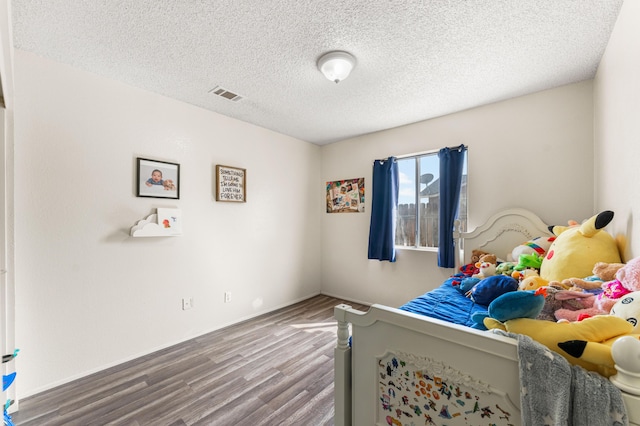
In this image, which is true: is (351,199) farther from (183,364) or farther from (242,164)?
(183,364)

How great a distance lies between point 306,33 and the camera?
1640 mm

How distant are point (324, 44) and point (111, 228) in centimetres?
219

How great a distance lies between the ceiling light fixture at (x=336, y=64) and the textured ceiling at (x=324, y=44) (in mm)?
53

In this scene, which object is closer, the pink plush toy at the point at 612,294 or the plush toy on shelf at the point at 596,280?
the pink plush toy at the point at 612,294

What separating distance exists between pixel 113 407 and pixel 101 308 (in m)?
0.77

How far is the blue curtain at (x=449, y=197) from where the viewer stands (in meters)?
2.77

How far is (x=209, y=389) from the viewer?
1.86 m

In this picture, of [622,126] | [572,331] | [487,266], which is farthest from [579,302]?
[622,126]

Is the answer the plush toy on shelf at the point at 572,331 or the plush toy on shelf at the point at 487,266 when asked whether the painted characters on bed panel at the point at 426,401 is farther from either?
the plush toy on shelf at the point at 487,266

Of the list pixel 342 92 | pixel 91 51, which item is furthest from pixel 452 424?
pixel 91 51

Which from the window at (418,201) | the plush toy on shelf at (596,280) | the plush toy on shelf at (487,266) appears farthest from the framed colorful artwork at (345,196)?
the plush toy on shelf at (596,280)

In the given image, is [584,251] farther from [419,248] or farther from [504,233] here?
[419,248]

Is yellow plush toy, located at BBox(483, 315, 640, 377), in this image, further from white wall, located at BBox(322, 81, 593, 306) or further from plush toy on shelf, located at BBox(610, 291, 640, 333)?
white wall, located at BBox(322, 81, 593, 306)

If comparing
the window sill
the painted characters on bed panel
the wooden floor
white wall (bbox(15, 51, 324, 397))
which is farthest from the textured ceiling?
the wooden floor
